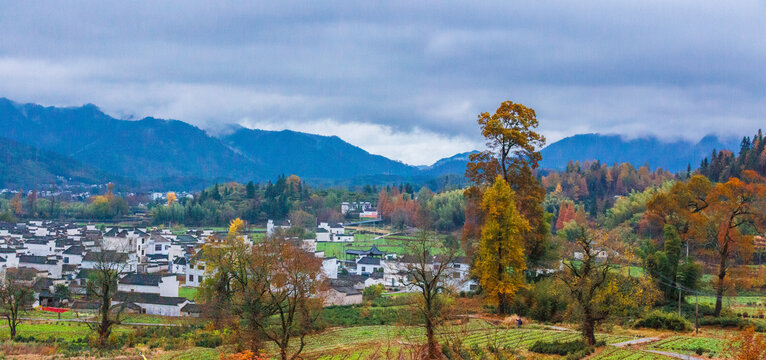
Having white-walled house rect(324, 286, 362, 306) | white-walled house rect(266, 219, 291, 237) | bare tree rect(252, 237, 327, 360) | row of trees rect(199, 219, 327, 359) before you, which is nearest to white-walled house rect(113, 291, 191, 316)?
row of trees rect(199, 219, 327, 359)

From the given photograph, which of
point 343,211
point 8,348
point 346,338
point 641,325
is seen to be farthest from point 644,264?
point 343,211

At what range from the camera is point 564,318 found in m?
25.7

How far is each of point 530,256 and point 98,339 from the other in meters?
20.8

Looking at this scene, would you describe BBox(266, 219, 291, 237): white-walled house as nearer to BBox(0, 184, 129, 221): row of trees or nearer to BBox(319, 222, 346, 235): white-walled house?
BBox(319, 222, 346, 235): white-walled house

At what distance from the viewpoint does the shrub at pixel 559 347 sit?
61.8 ft

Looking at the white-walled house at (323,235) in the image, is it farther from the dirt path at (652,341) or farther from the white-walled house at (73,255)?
the dirt path at (652,341)

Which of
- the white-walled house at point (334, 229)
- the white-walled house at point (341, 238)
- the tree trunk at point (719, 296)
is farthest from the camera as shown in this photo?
the white-walled house at point (334, 229)

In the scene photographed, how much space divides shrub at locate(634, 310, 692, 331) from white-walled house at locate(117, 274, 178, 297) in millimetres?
31338

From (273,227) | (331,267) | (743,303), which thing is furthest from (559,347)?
(273,227)

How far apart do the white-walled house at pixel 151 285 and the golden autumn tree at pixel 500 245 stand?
25.8m

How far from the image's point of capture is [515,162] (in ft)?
→ 95.7

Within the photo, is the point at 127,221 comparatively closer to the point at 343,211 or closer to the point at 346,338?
the point at 343,211

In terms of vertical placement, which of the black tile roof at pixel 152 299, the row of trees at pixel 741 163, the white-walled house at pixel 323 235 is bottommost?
the black tile roof at pixel 152 299

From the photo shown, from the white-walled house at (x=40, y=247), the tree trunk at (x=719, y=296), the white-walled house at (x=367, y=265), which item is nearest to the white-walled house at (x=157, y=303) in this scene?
the white-walled house at (x=367, y=265)
